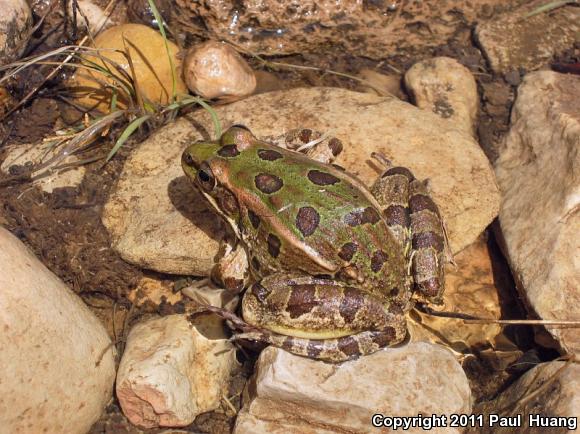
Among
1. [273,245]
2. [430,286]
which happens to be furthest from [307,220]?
[430,286]

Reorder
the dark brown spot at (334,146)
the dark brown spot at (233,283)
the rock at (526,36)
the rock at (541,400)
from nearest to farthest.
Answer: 1. the rock at (541,400)
2. the dark brown spot at (233,283)
3. the dark brown spot at (334,146)
4. the rock at (526,36)

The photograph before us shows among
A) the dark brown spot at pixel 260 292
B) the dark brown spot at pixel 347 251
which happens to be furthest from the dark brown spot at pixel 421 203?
the dark brown spot at pixel 260 292

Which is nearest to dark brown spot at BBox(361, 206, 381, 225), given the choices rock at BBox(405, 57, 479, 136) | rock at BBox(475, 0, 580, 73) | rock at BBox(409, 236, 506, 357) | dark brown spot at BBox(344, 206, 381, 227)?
dark brown spot at BBox(344, 206, 381, 227)

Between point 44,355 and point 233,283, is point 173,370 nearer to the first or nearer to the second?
point 233,283

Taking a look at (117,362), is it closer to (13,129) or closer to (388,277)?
(388,277)

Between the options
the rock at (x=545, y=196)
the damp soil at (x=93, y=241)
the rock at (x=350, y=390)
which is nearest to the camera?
the rock at (x=350, y=390)

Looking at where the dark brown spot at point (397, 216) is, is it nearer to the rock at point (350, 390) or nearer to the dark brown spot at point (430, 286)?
the dark brown spot at point (430, 286)
